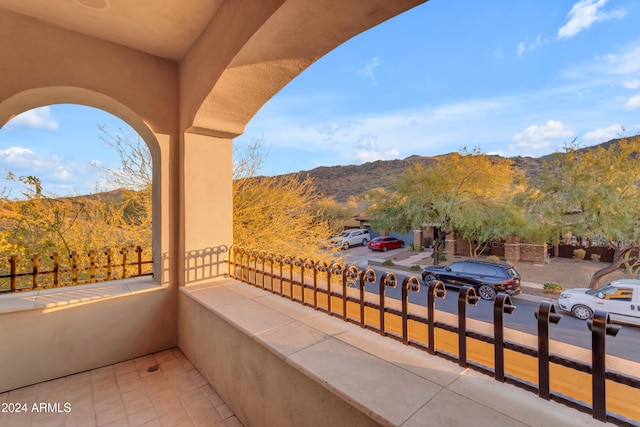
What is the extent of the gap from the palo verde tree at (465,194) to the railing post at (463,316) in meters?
11.4

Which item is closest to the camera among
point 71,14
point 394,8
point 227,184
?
point 394,8

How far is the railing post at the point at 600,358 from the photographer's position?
811 millimetres

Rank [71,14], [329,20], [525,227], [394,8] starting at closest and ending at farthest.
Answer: [394,8] < [329,20] < [71,14] < [525,227]

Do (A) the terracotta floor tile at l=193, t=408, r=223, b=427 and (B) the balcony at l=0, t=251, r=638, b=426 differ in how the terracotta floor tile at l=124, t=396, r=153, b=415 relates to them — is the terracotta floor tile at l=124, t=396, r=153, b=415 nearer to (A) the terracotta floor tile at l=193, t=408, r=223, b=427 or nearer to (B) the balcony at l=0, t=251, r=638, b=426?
(B) the balcony at l=0, t=251, r=638, b=426

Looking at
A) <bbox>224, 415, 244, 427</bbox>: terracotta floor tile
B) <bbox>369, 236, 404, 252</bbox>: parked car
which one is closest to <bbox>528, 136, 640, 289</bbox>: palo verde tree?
<bbox>369, 236, 404, 252</bbox>: parked car

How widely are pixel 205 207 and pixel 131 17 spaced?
5.56ft

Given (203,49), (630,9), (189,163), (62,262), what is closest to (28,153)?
(62,262)

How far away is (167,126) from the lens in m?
2.73

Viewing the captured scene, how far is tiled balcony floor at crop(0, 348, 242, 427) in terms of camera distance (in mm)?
1840

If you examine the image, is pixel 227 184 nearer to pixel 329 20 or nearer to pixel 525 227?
pixel 329 20

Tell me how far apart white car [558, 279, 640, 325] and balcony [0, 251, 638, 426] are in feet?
7.34

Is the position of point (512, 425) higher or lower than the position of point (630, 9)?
lower

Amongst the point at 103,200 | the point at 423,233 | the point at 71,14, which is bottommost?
the point at 423,233

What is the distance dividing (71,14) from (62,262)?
3907mm
